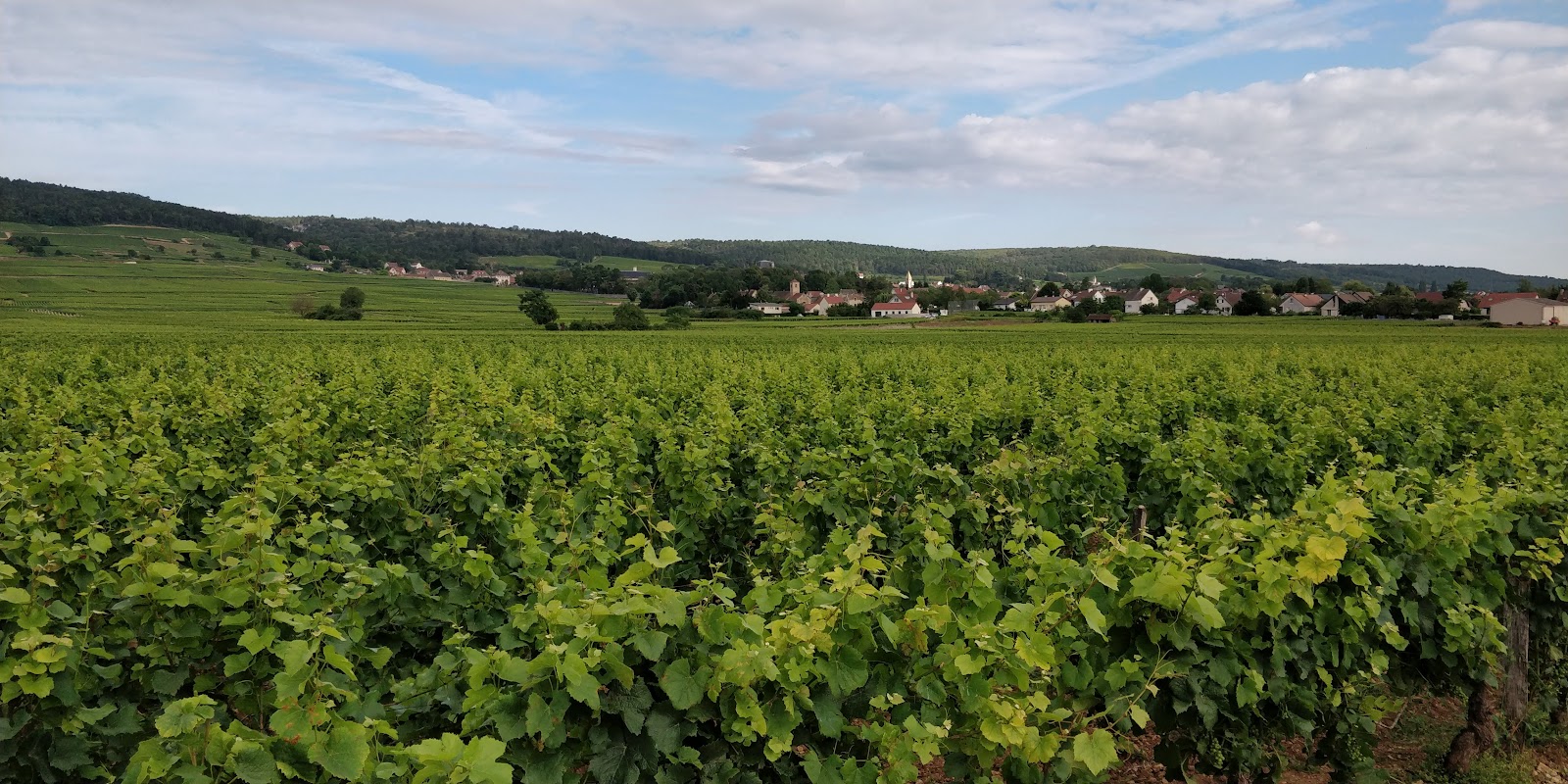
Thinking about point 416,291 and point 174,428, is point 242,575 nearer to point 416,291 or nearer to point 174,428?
point 174,428

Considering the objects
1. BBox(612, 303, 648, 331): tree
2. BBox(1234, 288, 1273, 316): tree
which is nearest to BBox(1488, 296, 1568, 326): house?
BBox(1234, 288, 1273, 316): tree

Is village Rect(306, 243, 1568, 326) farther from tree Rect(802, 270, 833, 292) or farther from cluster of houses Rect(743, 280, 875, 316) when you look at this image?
tree Rect(802, 270, 833, 292)

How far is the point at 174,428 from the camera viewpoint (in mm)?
11906

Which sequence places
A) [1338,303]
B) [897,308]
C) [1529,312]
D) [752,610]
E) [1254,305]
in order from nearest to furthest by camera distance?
[752,610]
[1529,312]
[1254,305]
[1338,303]
[897,308]

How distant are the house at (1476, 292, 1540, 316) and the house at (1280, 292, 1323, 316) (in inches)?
627

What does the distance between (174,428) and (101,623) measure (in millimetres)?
8696

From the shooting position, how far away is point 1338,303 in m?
101

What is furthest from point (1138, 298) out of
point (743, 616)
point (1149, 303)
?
point (743, 616)

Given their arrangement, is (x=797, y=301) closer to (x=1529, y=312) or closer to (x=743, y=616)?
(x=1529, y=312)

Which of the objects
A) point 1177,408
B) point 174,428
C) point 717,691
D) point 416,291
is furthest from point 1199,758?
point 416,291

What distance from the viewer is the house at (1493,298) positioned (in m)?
82.9

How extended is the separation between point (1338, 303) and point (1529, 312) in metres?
23.0

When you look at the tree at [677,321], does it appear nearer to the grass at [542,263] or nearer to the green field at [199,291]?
the green field at [199,291]

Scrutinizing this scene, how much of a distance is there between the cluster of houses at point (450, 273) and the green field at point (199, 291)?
1331 cm
